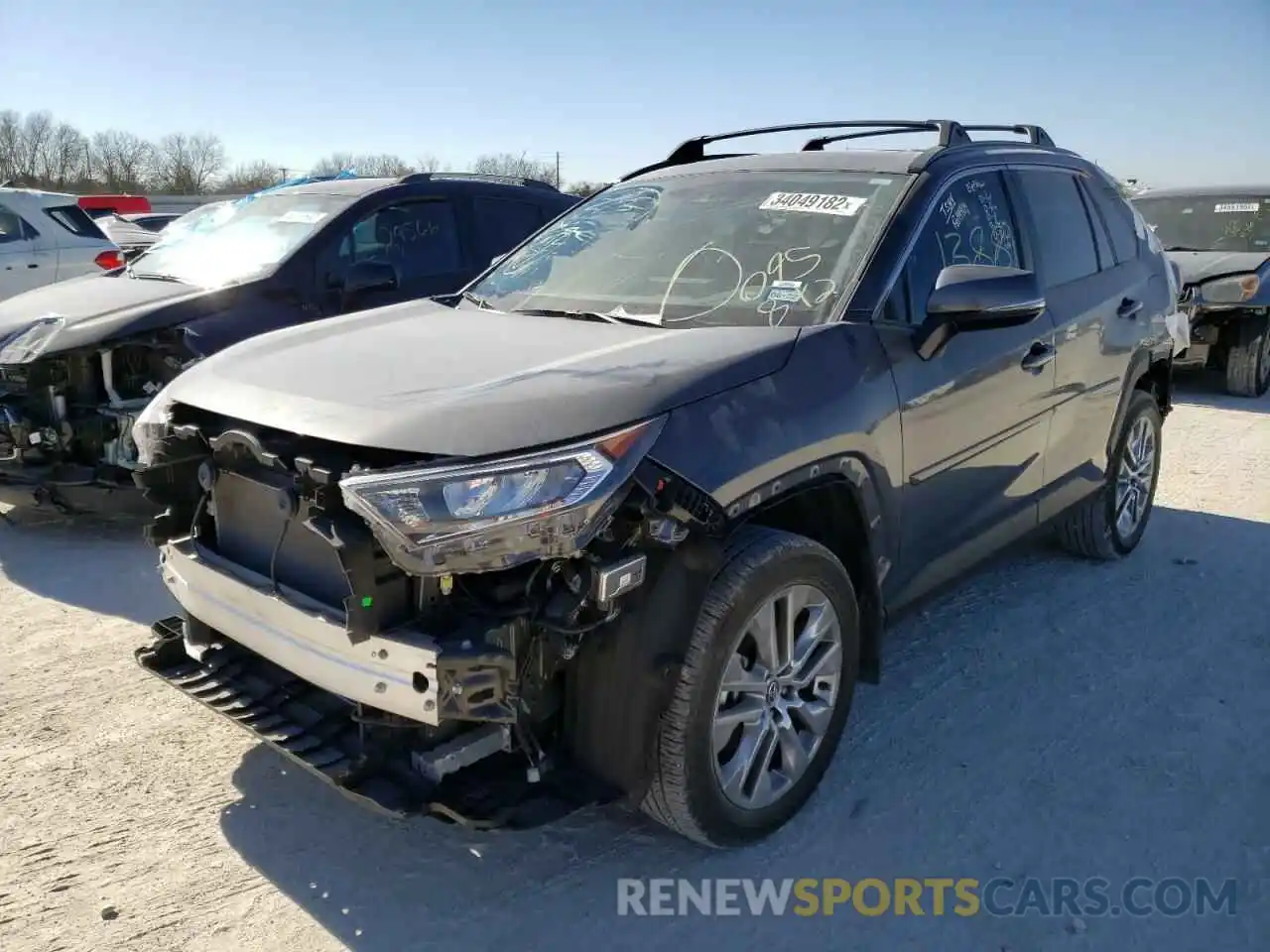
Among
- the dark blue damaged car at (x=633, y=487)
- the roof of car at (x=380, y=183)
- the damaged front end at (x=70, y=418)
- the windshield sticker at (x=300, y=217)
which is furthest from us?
the roof of car at (x=380, y=183)

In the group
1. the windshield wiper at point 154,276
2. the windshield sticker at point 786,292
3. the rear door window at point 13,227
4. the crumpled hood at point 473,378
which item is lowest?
the crumpled hood at point 473,378

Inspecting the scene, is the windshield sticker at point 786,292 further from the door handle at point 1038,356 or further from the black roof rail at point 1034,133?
the black roof rail at point 1034,133

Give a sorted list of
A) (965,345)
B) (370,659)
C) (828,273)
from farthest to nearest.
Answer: (965,345) < (828,273) < (370,659)

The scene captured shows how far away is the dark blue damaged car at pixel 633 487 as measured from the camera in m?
2.37

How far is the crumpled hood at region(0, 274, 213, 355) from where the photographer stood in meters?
5.22

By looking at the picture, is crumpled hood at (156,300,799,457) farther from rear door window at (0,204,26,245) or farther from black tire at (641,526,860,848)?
rear door window at (0,204,26,245)

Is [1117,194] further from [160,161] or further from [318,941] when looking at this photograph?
[160,161]

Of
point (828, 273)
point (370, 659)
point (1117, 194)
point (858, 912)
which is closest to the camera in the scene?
point (370, 659)

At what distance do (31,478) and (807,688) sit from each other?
420 cm

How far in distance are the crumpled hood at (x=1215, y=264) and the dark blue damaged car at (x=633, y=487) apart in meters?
6.67

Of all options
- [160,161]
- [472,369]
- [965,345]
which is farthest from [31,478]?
[160,161]

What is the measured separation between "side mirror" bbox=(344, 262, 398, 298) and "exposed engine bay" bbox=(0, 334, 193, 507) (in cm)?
99

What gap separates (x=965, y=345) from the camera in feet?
11.4

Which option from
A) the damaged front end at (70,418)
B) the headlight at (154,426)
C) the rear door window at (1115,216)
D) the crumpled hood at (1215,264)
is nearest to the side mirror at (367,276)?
the damaged front end at (70,418)
